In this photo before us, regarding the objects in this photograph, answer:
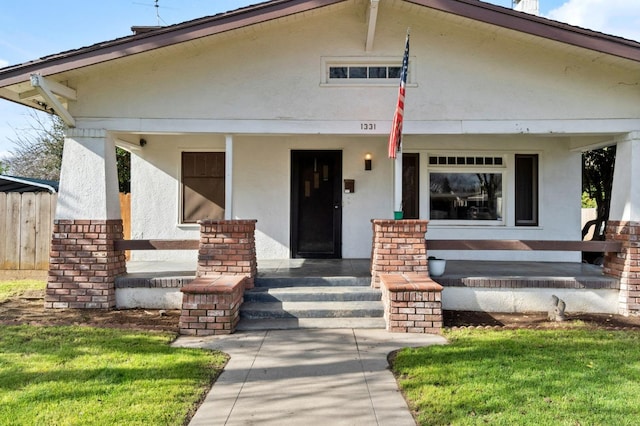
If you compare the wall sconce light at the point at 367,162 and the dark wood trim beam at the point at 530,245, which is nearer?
the dark wood trim beam at the point at 530,245

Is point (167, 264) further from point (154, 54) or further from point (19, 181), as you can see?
point (19, 181)

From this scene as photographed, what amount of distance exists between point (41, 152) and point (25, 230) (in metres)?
13.5

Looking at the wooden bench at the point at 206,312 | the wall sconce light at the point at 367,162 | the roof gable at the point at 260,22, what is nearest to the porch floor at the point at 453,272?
the wooden bench at the point at 206,312

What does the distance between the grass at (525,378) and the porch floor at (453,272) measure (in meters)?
1.25

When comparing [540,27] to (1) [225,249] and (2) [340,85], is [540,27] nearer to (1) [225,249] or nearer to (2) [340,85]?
(2) [340,85]

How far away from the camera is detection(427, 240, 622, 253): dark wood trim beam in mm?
6184

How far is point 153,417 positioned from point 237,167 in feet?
19.5

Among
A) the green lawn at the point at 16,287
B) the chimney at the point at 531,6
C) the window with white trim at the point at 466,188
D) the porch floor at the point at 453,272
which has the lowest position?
the green lawn at the point at 16,287

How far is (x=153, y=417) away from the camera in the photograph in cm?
297

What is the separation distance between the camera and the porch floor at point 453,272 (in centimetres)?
622

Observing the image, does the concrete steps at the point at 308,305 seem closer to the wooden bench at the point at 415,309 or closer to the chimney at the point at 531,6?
the wooden bench at the point at 415,309

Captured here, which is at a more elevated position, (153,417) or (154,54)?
(154,54)

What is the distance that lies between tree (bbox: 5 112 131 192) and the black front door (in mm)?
9858

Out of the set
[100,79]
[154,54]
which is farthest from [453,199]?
[100,79]
